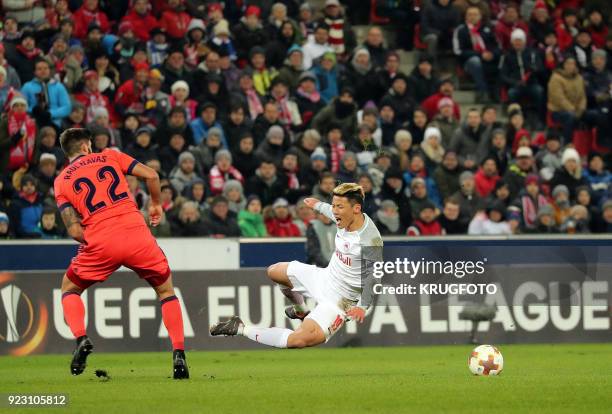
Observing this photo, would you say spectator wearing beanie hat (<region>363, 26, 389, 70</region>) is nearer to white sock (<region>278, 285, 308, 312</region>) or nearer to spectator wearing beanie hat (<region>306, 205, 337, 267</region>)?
spectator wearing beanie hat (<region>306, 205, 337, 267</region>)

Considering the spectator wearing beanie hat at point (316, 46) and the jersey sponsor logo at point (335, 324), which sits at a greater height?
the spectator wearing beanie hat at point (316, 46)

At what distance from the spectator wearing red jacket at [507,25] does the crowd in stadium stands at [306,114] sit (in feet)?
0.08

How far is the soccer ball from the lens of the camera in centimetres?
1204

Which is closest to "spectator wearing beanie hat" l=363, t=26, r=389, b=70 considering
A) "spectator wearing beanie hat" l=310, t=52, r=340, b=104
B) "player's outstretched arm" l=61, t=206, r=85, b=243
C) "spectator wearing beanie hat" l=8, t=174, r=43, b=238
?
"spectator wearing beanie hat" l=310, t=52, r=340, b=104

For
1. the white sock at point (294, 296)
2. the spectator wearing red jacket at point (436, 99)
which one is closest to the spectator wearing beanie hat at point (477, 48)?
the spectator wearing red jacket at point (436, 99)

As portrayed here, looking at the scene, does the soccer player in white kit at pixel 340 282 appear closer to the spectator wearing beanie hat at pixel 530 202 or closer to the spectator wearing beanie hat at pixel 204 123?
the spectator wearing beanie hat at pixel 204 123

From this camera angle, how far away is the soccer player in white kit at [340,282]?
12023 millimetres

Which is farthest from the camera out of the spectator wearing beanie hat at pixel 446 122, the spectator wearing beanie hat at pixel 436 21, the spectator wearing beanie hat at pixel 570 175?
the spectator wearing beanie hat at pixel 436 21

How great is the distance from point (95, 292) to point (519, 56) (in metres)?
9.62

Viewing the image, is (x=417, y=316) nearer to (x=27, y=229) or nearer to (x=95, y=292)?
(x=95, y=292)

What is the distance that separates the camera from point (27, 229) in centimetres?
1798

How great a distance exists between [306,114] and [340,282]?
9.17 meters

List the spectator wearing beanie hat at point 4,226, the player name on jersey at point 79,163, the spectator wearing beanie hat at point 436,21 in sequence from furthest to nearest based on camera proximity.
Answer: the spectator wearing beanie hat at point 436,21 < the spectator wearing beanie hat at point 4,226 < the player name on jersey at point 79,163

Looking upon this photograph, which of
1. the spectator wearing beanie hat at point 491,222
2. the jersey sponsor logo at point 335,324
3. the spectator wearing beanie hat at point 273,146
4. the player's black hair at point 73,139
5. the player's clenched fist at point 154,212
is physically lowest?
the jersey sponsor logo at point 335,324
